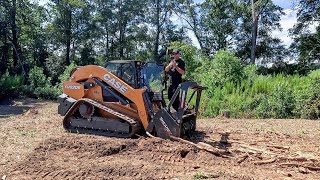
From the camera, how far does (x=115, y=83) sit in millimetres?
7617

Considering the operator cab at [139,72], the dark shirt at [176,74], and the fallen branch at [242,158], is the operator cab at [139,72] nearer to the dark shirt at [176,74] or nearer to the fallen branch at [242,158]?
the dark shirt at [176,74]

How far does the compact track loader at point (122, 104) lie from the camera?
708cm

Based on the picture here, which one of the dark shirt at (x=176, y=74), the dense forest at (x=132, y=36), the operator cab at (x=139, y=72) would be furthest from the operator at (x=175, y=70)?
the dense forest at (x=132, y=36)

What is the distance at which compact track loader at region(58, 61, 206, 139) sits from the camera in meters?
7.08

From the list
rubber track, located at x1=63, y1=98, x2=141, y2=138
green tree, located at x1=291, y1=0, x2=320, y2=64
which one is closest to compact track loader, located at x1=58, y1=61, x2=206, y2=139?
rubber track, located at x1=63, y1=98, x2=141, y2=138

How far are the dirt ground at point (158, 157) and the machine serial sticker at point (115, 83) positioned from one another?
3.58ft

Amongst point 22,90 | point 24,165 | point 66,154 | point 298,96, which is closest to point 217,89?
point 298,96

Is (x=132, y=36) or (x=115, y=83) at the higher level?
(x=132, y=36)

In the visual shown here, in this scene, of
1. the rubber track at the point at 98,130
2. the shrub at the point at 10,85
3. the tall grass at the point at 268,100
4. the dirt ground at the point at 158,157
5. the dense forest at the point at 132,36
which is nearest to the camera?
the dirt ground at the point at 158,157

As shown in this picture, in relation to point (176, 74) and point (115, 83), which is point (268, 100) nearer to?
point (176, 74)

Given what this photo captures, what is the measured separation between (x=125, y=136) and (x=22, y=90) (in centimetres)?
1293

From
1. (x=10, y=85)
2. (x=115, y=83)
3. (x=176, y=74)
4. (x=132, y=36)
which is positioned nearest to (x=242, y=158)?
(x=176, y=74)

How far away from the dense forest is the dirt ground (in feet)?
31.1

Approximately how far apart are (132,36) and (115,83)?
96.1 feet
